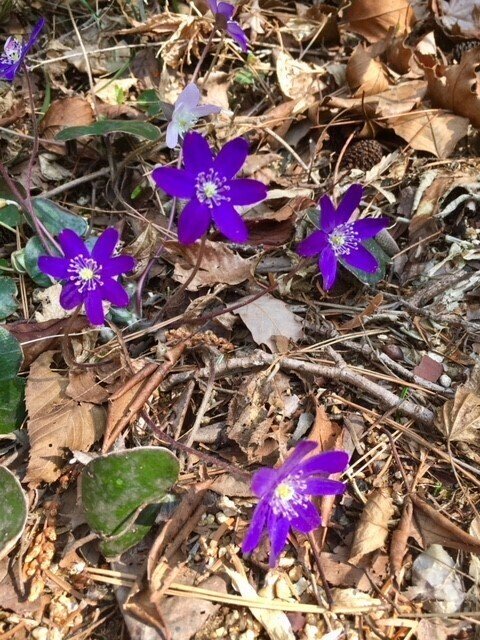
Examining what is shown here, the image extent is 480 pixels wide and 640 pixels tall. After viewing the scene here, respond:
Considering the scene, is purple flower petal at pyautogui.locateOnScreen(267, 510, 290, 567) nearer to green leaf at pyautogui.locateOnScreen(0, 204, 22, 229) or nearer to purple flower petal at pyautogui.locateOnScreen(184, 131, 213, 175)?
purple flower petal at pyautogui.locateOnScreen(184, 131, 213, 175)

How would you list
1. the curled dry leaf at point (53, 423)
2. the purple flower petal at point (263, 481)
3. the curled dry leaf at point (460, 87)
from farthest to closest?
1. the curled dry leaf at point (460, 87)
2. the curled dry leaf at point (53, 423)
3. the purple flower petal at point (263, 481)

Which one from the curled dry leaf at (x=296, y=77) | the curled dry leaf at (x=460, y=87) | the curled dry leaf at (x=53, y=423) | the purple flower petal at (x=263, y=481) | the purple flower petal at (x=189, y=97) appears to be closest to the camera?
the purple flower petal at (x=263, y=481)

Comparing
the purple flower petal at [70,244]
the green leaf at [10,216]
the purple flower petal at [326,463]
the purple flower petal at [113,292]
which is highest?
the purple flower petal at [70,244]

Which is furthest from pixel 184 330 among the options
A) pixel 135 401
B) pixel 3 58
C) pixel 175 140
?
pixel 3 58

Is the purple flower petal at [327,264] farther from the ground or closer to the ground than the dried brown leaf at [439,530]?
farther from the ground

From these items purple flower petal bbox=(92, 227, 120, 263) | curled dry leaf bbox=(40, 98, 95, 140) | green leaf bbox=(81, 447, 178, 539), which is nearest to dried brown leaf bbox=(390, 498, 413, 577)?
green leaf bbox=(81, 447, 178, 539)

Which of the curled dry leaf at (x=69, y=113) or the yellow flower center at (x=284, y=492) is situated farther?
the curled dry leaf at (x=69, y=113)

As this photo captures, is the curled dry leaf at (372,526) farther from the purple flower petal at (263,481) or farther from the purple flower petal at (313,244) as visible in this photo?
the purple flower petal at (313,244)

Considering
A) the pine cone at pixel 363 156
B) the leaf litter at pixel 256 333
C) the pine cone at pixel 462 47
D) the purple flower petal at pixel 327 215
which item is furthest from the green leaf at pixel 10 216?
the pine cone at pixel 462 47
